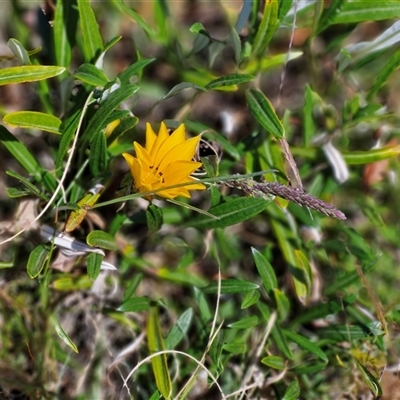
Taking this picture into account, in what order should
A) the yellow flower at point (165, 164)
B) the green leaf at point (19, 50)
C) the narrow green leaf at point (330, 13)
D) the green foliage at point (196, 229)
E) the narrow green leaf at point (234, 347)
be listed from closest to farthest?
1. the yellow flower at point (165, 164)
2. the green leaf at point (19, 50)
3. the green foliage at point (196, 229)
4. the narrow green leaf at point (234, 347)
5. the narrow green leaf at point (330, 13)

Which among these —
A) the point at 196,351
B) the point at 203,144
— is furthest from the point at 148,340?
the point at 203,144

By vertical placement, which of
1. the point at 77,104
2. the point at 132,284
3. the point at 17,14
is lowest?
the point at 132,284

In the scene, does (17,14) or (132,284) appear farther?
(17,14)

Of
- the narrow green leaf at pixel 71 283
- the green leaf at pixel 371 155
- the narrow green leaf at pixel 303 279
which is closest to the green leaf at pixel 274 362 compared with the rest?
the narrow green leaf at pixel 303 279

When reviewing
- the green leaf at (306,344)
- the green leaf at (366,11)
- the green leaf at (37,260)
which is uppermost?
the green leaf at (366,11)

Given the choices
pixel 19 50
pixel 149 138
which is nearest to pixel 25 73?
pixel 19 50

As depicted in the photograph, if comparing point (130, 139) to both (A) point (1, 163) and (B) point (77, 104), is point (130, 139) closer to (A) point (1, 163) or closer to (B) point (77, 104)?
(B) point (77, 104)

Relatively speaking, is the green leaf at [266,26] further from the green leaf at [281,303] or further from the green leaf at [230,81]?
the green leaf at [281,303]
